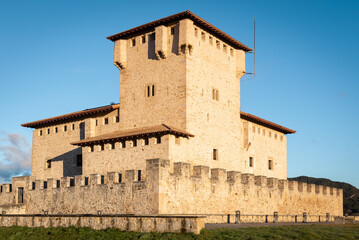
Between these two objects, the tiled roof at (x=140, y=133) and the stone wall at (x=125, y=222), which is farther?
the tiled roof at (x=140, y=133)

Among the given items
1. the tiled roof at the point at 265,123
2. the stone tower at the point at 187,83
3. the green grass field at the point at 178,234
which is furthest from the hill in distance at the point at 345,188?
the green grass field at the point at 178,234

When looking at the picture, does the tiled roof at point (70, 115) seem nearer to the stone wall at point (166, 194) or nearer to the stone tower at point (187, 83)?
the stone tower at point (187, 83)

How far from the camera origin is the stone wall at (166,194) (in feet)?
87.1

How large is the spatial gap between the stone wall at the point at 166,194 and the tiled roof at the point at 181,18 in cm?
1106

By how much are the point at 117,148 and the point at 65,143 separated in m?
9.29

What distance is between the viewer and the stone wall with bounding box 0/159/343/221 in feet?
87.1

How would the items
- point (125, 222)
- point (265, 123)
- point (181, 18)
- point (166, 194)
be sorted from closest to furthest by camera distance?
point (125, 222)
point (166, 194)
point (181, 18)
point (265, 123)

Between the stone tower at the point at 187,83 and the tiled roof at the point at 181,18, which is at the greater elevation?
the tiled roof at the point at 181,18

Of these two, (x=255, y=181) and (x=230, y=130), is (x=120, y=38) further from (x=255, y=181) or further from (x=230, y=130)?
(x=255, y=181)

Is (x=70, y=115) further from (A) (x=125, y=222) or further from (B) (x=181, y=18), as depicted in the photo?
(A) (x=125, y=222)

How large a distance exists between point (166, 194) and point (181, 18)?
13.5 metres

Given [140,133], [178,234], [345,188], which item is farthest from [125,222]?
[345,188]

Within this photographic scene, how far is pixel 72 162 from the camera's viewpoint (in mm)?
39938

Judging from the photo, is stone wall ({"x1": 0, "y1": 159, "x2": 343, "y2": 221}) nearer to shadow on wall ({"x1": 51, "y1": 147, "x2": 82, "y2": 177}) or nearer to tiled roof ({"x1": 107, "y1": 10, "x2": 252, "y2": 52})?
shadow on wall ({"x1": 51, "y1": 147, "x2": 82, "y2": 177})
